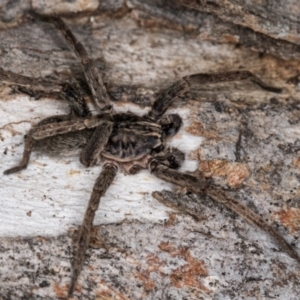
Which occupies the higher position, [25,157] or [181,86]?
[181,86]

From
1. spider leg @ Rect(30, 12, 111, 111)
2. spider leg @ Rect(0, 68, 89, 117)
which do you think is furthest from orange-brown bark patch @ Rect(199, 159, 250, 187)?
spider leg @ Rect(0, 68, 89, 117)

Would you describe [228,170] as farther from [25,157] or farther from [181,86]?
[25,157]

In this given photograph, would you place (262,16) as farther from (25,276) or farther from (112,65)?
(25,276)

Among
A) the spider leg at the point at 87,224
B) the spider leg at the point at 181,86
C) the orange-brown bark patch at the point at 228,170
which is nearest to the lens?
the spider leg at the point at 87,224

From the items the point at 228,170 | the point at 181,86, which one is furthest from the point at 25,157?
the point at 228,170

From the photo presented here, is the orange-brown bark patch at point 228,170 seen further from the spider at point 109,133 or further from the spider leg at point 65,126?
the spider leg at point 65,126

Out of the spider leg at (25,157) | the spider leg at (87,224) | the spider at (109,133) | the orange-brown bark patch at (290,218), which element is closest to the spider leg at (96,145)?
the spider at (109,133)

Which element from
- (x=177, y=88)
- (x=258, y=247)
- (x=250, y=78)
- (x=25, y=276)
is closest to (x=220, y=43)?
(x=250, y=78)

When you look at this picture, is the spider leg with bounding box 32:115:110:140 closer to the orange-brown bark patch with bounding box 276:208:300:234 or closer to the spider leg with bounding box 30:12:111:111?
the spider leg with bounding box 30:12:111:111
